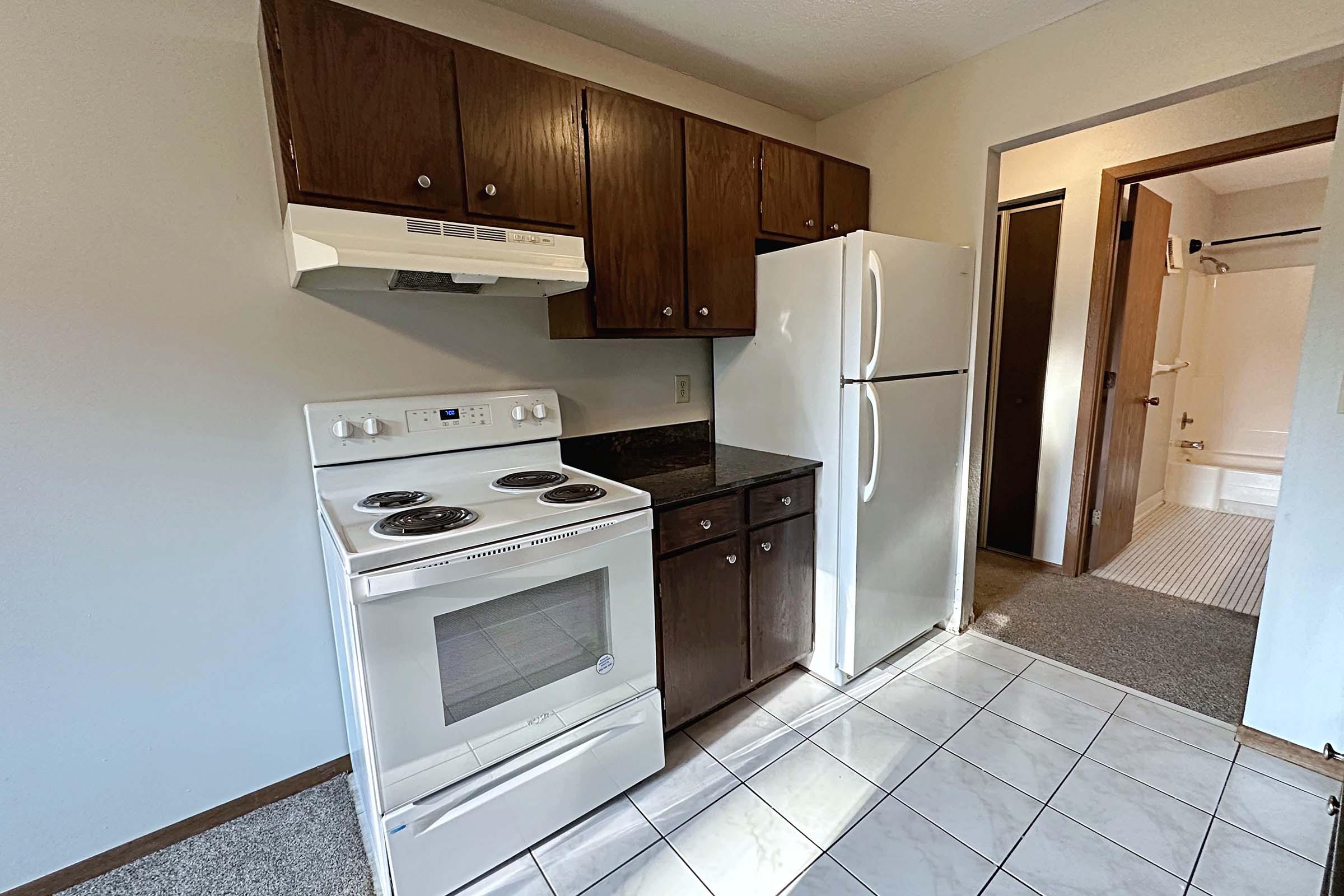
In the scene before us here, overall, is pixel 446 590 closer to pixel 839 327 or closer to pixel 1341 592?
pixel 839 327

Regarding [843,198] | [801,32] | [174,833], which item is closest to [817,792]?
[174,833]

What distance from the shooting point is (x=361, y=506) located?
153 cm

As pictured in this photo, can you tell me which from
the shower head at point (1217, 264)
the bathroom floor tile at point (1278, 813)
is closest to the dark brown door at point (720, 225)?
the bathroom floor tile at point (1278, 813)

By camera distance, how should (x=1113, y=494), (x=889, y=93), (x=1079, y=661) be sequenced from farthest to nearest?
(x=1113, y=494) < (x=889, y=93) < (x=1079, y=661)

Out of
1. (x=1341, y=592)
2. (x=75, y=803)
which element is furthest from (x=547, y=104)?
(x=1341, y=592)

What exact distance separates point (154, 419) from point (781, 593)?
201 centimetres

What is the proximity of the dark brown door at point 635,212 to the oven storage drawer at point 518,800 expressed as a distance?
4.14 feet

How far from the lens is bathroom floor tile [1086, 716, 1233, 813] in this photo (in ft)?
5.35

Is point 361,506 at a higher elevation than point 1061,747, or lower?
higher

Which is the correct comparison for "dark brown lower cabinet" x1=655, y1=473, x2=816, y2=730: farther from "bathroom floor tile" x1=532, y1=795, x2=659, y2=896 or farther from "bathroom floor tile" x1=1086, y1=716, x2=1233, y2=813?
"bathroom floor tile" x1=1086, y1=716, x2=1233, y2=813

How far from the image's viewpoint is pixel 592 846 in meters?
1.53

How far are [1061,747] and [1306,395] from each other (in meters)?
1.32

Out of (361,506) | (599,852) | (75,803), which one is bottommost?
(599,852)

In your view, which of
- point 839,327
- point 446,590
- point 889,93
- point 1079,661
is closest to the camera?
point 446,590
